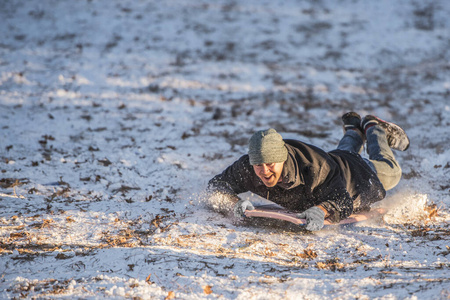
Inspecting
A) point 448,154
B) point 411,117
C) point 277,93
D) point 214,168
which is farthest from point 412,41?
point 214,168

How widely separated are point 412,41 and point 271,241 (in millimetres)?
7891

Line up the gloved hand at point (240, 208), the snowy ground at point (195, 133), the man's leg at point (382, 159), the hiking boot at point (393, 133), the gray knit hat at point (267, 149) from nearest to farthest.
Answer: the snowy ground at point (195, 133) → the gray knit hat at point (267, 149) → the gloved hand at point (240, 208) → the man's leg at point (382, 159) → the hiking boot at point (393, 133)

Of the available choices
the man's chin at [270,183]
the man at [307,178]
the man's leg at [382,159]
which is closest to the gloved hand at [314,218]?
the man at [307,178]

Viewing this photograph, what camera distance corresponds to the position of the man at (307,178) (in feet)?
11.2

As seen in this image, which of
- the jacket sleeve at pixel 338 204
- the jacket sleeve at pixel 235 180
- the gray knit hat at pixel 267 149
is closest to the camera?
the gray knit hat at pixel 267 149

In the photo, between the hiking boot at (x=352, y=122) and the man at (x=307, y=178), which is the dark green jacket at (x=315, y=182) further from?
the hiking boot at (x=352, y=122)

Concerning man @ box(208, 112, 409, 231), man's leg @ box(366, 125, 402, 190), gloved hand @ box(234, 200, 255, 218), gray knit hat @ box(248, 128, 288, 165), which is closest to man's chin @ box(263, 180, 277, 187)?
man @ box(208, 112, 409, 231)

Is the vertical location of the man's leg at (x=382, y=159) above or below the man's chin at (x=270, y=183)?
above

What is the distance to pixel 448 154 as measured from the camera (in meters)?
5.40

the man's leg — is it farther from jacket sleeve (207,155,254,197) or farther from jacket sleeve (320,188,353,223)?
jacket sleeve (207,155,254,197)

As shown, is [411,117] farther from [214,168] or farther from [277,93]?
[214,168]

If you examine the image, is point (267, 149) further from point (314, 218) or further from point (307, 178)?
point (314, 218)

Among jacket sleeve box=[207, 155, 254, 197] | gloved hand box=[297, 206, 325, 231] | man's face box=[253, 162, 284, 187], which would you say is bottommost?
gloved hand box=[297, 206, 325, 231]

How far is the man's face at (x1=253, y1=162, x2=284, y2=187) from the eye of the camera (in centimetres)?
343
